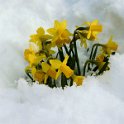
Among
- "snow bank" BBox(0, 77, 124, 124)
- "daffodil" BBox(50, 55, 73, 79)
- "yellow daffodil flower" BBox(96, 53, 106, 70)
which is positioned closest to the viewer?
"snow bank" BBox(0, 77, 124, 124)

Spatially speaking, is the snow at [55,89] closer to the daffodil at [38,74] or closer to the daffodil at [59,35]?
the daffodil at [38,74]

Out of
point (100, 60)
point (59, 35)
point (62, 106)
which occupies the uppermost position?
point (59, 35)

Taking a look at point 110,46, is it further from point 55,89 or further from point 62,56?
point 55,89

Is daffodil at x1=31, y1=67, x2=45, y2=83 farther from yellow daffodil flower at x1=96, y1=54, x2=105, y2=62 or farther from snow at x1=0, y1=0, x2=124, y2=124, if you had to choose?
yellow daffodil flower at x1=96, y1=54, x2=105, y2=62

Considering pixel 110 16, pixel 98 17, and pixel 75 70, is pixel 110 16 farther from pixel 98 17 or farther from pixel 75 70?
pixel 75 70

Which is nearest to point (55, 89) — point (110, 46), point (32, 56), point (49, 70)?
point (49, 70)

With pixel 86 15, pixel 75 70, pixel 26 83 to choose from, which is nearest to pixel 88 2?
pixel 86 15

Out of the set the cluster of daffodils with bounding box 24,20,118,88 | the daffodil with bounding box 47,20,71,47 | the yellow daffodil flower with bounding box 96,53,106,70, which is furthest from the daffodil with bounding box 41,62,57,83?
the yellow daffodil flower with bounding box 96,53,106,70

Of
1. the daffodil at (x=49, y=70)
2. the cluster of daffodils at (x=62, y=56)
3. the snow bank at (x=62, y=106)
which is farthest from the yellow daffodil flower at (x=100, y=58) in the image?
the daffodil at (x=49, y=70)
